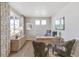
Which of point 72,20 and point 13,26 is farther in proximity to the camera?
point 13,26

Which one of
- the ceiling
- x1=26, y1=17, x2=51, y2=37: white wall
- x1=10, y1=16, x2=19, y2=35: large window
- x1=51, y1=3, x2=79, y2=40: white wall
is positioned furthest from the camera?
x1=26, y1=17, x2=51, y2=37: white wall

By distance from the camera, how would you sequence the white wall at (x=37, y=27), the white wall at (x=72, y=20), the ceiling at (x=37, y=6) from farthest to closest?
the white wall at (x=37, y=27)
the ceiling at (x=37, y=6)
the white wall at (x=72, y=20)

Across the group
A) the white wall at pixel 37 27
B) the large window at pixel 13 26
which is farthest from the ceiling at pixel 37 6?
the white wall at pixel 37 27

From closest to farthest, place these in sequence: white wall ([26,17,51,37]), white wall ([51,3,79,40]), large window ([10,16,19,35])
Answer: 1. white wall ([51,3,79,40])
2. large window ([10,16,19,35])
3. white wall ([26,17,51,37])

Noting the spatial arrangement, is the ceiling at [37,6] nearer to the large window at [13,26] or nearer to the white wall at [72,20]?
the white wall at [72,20]

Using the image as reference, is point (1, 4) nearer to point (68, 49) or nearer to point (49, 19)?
point (68, 49)

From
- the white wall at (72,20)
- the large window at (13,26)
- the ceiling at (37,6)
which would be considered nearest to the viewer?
the white wall at (72,20)

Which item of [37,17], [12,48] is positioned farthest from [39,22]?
[12,48]

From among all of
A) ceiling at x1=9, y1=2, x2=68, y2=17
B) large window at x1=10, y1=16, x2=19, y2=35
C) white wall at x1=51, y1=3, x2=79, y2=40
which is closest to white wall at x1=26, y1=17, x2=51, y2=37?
large window at x1=10, y1=16, x2=19, y2=35

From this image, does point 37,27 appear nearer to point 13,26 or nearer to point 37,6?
point 13,26

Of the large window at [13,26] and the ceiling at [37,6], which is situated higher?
the ceiling at [37,6]

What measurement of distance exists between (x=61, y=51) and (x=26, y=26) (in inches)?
335

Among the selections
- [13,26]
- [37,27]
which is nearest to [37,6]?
[13,26]

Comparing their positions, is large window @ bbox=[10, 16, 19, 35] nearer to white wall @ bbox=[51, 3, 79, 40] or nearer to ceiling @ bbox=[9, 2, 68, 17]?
ceiling @ bbox=[9, 2, 68, 17]
